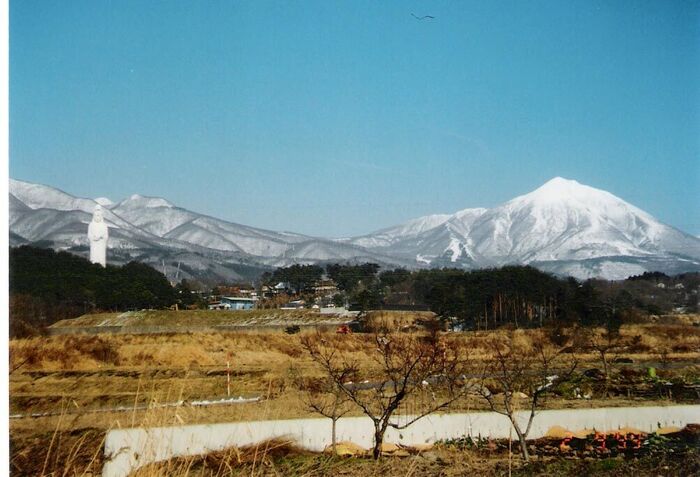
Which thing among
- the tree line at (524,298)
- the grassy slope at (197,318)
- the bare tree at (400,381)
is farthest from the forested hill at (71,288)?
the bare tree at (400,381)

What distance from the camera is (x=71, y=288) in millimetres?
24906

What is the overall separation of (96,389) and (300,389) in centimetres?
394

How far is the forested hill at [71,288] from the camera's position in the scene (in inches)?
904

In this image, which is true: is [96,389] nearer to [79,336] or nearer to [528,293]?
[79,336]

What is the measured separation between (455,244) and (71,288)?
63.8 meters

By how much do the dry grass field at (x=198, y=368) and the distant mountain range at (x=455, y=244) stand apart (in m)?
32.2

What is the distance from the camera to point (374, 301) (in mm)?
27062

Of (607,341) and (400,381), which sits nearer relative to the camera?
(400,381)

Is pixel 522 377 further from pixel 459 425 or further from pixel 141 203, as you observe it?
pixel 141 203

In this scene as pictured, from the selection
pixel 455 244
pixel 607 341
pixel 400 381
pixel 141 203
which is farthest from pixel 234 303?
pixel 141 203

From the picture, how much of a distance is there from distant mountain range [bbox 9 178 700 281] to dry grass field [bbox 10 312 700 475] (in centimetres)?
3221

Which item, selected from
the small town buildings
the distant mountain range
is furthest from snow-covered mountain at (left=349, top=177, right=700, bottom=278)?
the small town buildings

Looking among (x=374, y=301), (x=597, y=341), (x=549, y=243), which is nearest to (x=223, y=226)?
(x=549, y=243)

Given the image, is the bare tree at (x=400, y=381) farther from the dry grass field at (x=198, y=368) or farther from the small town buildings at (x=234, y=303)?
the small town buildings at (x=234, y=303)
